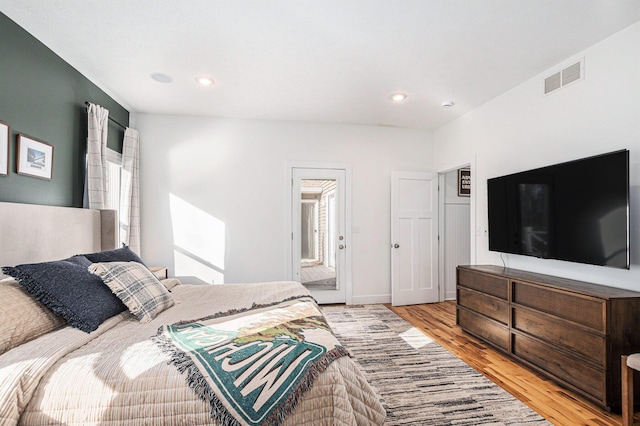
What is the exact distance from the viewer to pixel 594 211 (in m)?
2.34

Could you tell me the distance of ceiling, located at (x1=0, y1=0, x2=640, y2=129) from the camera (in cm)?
207

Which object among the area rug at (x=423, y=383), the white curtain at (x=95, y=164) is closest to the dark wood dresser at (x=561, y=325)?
the area rug at (x=423, y=383)

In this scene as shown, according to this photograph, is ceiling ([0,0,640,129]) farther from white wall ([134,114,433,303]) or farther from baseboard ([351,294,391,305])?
baseboard ([351,294,391,305])

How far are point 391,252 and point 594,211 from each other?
2.56 m

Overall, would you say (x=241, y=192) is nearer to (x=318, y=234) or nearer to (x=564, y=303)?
(x=318, y=234)

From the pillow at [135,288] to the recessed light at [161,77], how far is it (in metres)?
1.94

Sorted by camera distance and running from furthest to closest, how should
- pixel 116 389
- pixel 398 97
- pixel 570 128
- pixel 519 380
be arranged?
1. pixel 398 97
2. pixel 570 128
3. pixel 519 380
4. pixel 116 389

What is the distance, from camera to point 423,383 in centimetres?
238

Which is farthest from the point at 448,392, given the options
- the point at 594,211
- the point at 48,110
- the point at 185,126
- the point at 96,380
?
the point at 185,126

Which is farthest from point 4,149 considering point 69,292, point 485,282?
point 485,282

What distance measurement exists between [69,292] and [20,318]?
0.72 feet

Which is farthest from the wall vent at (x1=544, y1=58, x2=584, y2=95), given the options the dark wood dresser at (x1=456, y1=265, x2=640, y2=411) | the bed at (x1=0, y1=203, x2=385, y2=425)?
the bed at (x1=0, y1=203, x2=385, y2=425)

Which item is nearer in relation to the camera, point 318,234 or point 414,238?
point 318,234

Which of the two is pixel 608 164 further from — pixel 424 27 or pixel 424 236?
pixel 424 236
